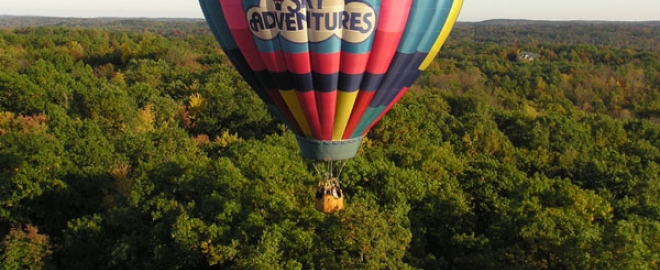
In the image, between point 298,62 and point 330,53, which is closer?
point 330,53

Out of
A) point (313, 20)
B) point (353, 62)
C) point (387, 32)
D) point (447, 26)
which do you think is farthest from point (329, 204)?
point (447, 26)

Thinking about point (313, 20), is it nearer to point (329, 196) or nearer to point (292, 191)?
point (329, 196)

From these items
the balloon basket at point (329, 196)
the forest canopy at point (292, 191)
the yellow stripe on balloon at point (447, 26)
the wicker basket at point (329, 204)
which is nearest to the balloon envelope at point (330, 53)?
the yellow stripe on balloon at point (447, 26)

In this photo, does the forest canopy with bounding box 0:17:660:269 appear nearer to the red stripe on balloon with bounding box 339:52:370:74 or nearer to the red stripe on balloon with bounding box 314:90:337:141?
the red stripe on balloon with bounding box 314:90:337:141

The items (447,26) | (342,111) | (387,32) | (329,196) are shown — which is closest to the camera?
(387,32)

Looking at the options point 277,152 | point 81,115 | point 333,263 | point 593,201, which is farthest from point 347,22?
point 81,115

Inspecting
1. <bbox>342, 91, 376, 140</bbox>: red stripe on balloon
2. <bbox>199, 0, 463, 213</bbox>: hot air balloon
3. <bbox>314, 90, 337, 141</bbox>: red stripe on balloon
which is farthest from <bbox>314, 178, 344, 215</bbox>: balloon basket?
<bbox>314, 90, 337, 141</bbox>: red stripe on balloon

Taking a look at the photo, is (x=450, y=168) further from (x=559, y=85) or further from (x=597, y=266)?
(x=559, y=85)

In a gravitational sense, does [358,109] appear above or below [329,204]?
above
